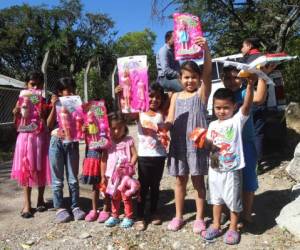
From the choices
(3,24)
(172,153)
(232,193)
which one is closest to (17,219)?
(172,153)

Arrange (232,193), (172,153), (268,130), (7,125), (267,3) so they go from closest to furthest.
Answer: (232,193)
(172,153)
(268,130)
(7,125)
(267,3)

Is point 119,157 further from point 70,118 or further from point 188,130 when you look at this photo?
point 188,130

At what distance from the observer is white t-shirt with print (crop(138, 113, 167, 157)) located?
4176 mm

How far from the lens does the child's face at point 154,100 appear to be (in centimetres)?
416

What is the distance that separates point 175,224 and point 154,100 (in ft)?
4.00

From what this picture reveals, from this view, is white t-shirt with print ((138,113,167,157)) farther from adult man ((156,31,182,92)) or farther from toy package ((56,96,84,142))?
adult man ((156,31,182,92))

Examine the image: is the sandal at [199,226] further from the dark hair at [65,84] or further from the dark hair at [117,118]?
the dark hair at [65,84]

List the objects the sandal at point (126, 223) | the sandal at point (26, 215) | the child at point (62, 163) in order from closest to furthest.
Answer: the sandal at point (126, 223), the child at point (62, 163), the sandal at point (26, 215)

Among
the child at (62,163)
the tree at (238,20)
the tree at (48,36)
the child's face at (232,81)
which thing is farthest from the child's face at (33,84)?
the tree at (48,36)

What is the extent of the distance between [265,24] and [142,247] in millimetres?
10489

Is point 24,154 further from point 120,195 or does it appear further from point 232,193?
point 232,193

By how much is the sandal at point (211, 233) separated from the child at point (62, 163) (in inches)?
52.9

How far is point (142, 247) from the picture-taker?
382 centimetres

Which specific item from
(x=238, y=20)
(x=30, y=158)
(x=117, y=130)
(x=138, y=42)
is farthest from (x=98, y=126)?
(x=138, y=42)
